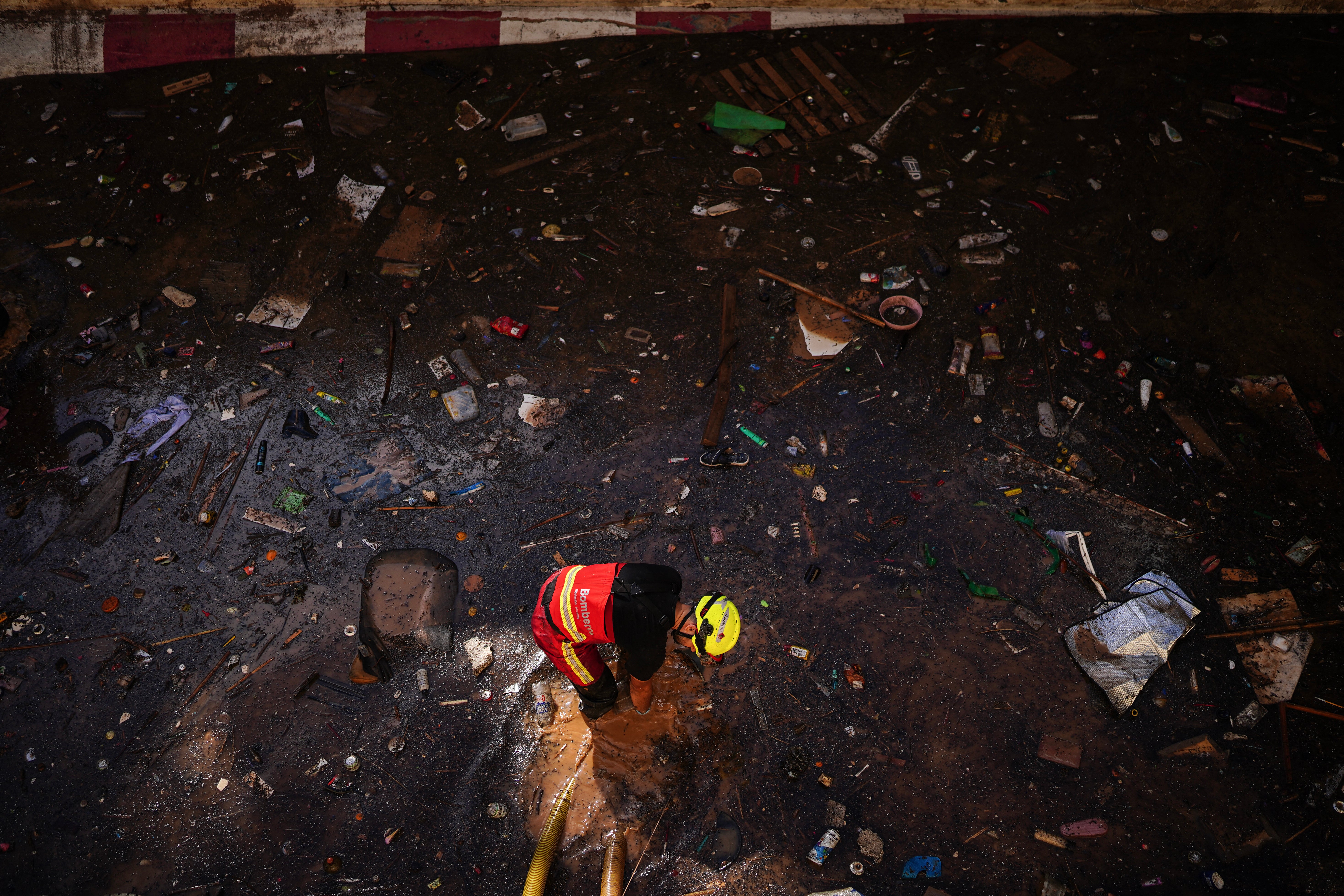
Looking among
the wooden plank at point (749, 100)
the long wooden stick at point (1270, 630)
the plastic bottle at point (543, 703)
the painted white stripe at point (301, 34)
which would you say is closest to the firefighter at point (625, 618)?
the plastic bottle at point (543, 703)

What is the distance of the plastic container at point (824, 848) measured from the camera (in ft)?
12.6

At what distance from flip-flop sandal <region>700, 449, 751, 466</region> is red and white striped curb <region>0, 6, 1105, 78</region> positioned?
199 inches

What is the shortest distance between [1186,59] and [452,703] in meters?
9.01

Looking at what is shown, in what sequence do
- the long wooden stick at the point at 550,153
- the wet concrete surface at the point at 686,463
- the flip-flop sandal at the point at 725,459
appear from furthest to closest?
the long wooden stick at the point at 550,153 < the flip-flop sandal at the point at 725,459 < the wet concrete surface at the point at 686,463

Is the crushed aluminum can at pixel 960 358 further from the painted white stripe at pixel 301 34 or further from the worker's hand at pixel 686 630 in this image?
the painted white stripe at pixel 301 34

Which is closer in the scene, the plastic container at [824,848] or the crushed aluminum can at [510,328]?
the plastic container at [824,848]

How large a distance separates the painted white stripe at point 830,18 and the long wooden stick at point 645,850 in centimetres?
760

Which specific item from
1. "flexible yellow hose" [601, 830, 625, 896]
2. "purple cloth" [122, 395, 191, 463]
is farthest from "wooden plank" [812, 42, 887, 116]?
"purple cloth" [122, 395, 191, 463]

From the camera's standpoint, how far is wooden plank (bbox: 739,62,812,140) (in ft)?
21.6

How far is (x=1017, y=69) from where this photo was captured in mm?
6938

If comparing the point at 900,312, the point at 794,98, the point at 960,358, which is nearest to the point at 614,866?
the point at 960,358

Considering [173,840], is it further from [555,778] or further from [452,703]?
[555,778]

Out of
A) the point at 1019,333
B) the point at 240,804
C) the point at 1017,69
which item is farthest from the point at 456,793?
the point at 1017,69

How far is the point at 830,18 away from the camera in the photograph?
739 centimetres
